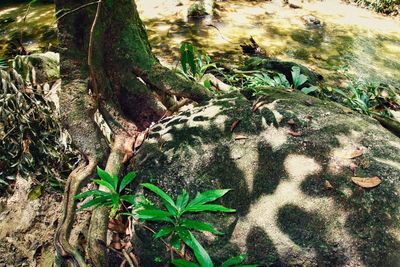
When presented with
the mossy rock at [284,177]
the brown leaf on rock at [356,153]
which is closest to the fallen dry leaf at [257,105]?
the mossy rock at [284,177]

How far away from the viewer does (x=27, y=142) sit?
3.33 m

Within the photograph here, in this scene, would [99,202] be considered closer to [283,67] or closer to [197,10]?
[283,67]

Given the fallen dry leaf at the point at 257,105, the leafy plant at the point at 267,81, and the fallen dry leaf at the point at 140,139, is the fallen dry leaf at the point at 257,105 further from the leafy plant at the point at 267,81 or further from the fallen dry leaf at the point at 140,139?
the leafy plant at the point at 267,81

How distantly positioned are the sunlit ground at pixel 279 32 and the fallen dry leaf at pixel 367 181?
3.33 meters

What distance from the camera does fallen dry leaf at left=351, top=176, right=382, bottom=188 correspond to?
2.29 meters

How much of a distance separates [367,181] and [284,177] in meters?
0.50

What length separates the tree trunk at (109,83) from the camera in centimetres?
281

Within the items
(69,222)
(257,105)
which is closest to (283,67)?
(257,105)

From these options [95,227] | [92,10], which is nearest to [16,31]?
[92,10]

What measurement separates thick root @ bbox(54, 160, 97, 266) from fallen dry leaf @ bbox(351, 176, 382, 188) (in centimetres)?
169

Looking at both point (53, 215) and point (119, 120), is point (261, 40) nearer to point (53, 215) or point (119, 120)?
point (119, 120)

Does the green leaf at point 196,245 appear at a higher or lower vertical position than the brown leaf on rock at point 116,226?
higher

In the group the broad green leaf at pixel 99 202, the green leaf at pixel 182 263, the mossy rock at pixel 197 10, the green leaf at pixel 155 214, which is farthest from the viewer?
the mossy rock at pixel 197 10

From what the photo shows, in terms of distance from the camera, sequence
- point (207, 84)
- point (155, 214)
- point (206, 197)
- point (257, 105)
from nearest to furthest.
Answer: point (155, 214) < point (206, 197) < point (257, 105) < point (207, 84)
